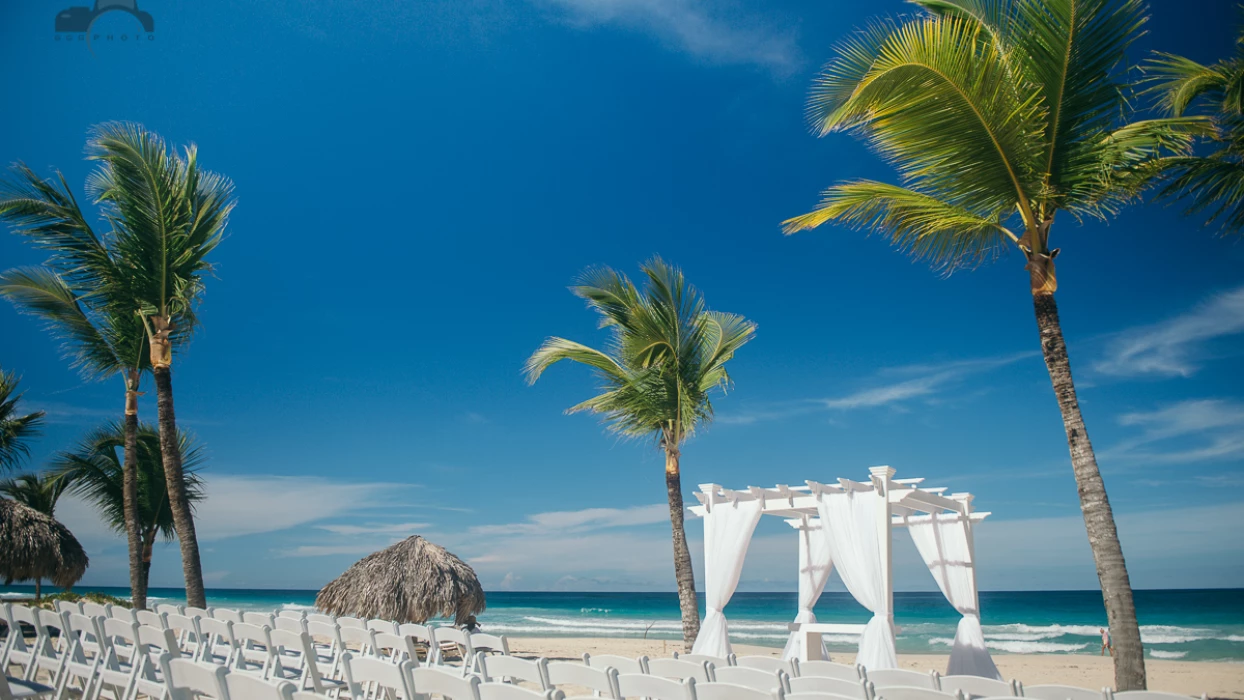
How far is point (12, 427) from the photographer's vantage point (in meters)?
13.6

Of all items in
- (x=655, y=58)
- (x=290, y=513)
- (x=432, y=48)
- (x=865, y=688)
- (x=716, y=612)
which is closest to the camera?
(x=865, y=688)

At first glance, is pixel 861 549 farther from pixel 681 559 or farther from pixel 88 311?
pixel 88 311

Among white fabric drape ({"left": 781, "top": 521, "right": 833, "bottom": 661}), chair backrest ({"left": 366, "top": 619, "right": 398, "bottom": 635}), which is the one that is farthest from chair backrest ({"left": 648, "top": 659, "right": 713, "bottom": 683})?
white fabric drape ({"left": 781, "top": 521, "right": 833, "bottom": 661})

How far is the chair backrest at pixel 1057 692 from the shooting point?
357 cm

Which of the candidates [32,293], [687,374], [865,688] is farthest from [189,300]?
[865,688]

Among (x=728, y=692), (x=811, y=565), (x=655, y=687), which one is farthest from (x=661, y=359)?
(x=728, y=692)

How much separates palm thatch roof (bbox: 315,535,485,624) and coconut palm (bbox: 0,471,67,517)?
24.1ft

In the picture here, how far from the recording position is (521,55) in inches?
1218

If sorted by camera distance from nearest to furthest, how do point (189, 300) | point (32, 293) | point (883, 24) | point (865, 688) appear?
1. point (865, 688)
2. point (883, 24)
3. point (189, 300)
4. point (32, 293)

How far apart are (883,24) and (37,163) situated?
125 feet

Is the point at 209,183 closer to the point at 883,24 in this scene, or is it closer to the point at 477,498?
the point at 883,24

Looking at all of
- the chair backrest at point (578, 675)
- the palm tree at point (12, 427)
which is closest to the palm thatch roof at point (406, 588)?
the palm tree at point (12, 427)

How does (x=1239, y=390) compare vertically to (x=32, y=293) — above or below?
above

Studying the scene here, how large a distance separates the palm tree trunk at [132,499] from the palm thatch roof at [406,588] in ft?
10.1
